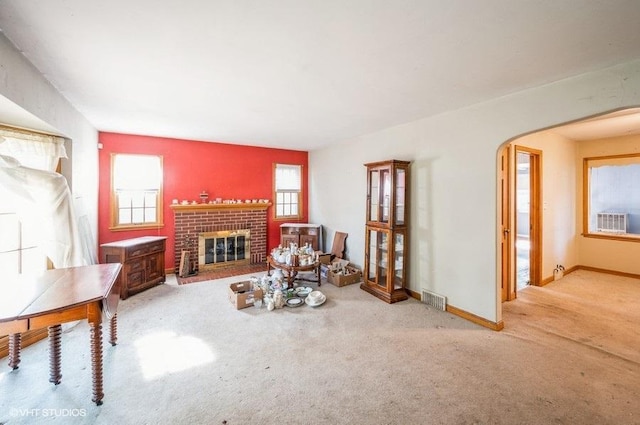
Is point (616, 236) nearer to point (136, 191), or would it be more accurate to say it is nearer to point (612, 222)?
point (612, 222)

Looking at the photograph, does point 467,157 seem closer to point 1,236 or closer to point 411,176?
point 411,176

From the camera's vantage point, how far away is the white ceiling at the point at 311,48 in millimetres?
1528

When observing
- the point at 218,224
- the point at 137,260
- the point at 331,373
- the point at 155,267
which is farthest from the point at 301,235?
the point at 331,373

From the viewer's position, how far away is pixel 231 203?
17.7 feet

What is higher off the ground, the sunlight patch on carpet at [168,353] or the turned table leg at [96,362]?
the turned table leg at [96,362]

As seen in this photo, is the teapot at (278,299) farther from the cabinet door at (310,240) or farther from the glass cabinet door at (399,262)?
the cabinet door at (310,240)

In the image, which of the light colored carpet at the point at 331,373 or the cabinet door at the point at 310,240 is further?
the cabinet door at the point at 310,240

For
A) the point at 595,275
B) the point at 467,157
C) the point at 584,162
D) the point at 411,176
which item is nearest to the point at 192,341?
the point at 411,176

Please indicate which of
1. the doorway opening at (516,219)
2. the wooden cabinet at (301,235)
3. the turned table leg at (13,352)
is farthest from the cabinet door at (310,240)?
the turned table leg at (13,352)

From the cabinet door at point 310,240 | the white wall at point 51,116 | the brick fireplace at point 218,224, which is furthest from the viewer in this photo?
the cabinet door at point 310,240

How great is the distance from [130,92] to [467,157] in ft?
12.4

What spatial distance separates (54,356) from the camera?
2.05 meters

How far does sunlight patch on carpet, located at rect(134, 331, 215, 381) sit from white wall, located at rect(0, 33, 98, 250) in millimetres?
2107

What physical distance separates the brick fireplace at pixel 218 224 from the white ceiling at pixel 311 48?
225 centimetres
